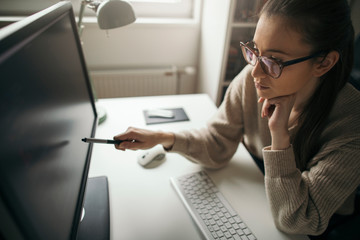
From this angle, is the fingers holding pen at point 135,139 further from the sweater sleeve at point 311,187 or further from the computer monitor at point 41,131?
the sweater sleeve at point 311,187

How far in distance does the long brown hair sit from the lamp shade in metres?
0.47

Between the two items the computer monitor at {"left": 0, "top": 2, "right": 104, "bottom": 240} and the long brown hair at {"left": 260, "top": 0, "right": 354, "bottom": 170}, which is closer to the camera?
the computer monitor at {"left": 0, "top": 2, "right": 104, "bottom": 240}

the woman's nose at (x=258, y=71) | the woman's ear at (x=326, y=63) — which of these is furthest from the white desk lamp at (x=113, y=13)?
the woman's ear at (x=326, y=63)

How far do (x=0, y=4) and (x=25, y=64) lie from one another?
1565mm

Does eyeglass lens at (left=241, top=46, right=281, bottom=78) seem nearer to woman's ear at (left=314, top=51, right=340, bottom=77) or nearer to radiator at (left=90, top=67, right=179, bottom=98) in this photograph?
woman's ear at (left=314, top=51, right=340, bottom=77)

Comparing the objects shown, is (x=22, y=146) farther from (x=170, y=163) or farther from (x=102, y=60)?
(x=102, y=60)

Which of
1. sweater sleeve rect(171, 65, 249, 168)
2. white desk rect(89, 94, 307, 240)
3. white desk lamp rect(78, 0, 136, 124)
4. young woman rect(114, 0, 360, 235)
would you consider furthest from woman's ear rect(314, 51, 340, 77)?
white desk lamp rect(78, 0, 136, 124)

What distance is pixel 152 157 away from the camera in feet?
2.78

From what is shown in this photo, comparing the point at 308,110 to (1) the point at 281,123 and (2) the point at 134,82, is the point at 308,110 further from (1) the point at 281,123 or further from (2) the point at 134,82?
(2) the point at 134,82

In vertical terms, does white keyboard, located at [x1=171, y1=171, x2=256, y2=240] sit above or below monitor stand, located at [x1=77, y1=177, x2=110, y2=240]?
below

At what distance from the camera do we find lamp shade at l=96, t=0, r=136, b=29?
0.82m

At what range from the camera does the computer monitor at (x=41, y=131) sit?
30cm

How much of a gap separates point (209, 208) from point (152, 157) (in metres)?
0.27

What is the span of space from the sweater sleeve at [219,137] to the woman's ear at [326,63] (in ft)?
0.87
